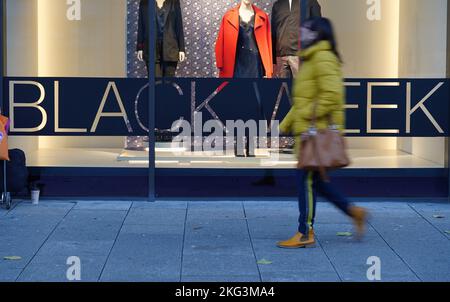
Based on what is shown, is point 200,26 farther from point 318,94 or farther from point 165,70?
point 318,94

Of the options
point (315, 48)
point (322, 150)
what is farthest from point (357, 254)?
point (315, 48)

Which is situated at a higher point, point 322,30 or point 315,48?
point 322,30

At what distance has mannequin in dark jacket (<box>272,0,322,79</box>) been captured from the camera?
36.8ft

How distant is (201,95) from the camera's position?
11047 millimetres

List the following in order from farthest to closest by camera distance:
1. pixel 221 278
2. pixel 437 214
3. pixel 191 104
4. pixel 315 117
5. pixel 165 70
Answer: pixel 165 70 → pixel 191 104 → pixel 437 214 → pixel 315 117 → pixel 221 278

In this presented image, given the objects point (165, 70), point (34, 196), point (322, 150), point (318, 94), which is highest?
point (165, 70)

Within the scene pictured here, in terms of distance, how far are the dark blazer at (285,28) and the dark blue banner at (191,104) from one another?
0.42 m

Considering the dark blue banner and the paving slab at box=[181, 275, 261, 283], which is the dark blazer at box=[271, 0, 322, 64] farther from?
the paving slab at box=[181, 275, 261, 283]

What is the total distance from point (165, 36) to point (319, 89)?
10.7ft

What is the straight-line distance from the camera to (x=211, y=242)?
9.08m

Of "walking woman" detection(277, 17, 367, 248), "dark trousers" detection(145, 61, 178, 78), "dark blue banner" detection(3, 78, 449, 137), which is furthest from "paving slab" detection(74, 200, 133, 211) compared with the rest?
"walking woman" detection(277, 17, 367, 248)

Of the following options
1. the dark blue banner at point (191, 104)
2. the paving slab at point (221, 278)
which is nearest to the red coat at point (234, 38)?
the dark blue banner at point (191, 104)

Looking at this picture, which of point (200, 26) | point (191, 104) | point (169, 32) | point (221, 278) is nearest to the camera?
point (221, 278)

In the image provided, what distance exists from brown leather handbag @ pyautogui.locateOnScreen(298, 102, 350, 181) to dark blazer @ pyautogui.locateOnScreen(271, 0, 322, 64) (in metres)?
2.95
